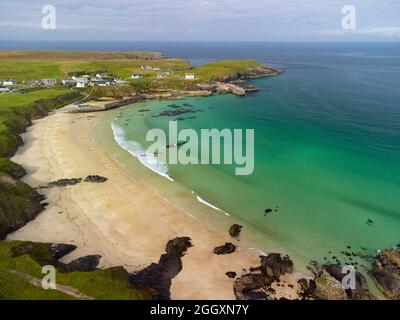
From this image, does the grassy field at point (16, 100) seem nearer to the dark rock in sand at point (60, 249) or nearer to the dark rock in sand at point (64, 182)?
the dark rock in sand at point (64, 182)

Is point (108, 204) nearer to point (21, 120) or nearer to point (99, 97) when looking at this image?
point (21, 120)

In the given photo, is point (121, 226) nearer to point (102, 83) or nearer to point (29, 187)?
point (29, 187)

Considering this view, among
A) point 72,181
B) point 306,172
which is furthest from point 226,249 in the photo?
point 72,181

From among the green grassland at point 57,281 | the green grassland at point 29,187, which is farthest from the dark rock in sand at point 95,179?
the green grassland at point 57,281

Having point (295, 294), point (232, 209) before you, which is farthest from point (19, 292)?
point (232, 209)

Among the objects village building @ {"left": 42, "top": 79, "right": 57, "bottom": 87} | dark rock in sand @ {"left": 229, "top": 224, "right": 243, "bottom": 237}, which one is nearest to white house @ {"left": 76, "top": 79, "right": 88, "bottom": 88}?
village building @ {"left": 42, "top": 79, "right": 57, "bottom": 87}

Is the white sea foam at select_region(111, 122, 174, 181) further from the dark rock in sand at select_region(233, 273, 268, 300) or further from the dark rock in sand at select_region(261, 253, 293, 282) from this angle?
the dark rock in sand at select_region(233, 273, 268, 300)
